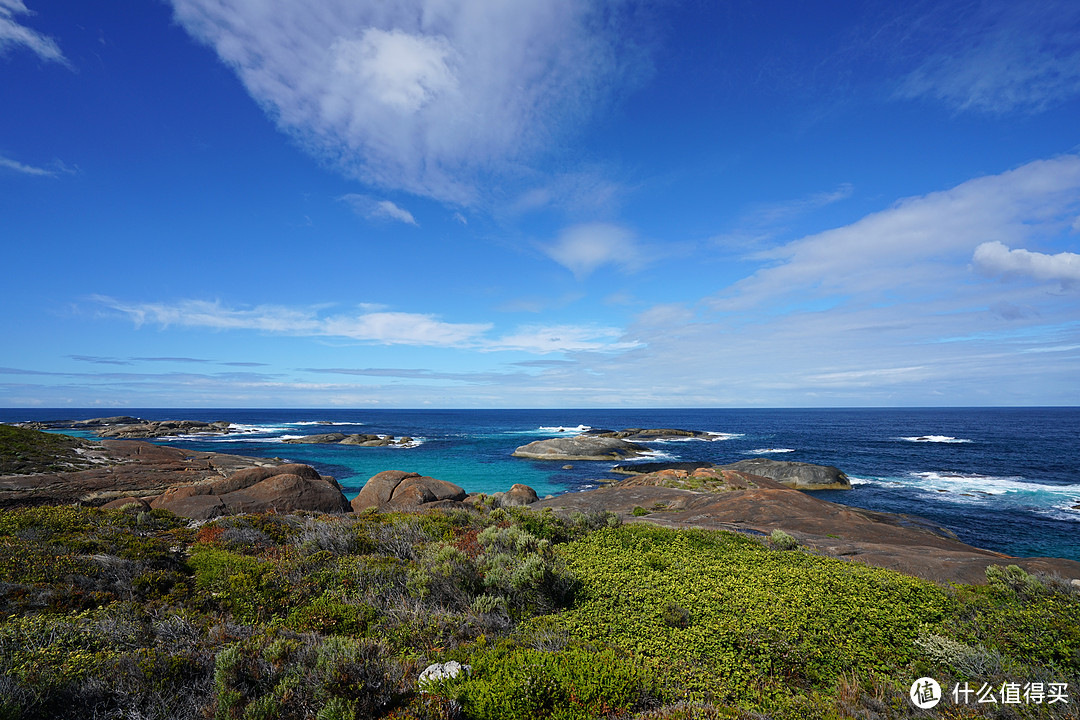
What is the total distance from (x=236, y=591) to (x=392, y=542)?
4113 mm

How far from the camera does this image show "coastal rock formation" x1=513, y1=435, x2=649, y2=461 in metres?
61.7

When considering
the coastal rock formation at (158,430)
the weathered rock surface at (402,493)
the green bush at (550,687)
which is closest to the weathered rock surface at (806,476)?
the weathered rock surface at (402,493)

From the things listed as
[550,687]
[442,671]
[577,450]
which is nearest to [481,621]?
[442,671]

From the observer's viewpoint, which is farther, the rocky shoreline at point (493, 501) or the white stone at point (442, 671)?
the rocky shoreline at point (493, 501)

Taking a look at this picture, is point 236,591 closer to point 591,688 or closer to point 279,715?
point 279,715

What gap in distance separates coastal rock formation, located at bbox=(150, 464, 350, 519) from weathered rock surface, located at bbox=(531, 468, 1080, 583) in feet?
34.9

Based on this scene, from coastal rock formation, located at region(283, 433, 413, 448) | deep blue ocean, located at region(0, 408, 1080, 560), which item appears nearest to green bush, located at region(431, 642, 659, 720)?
deep blue ocean, located at region(0, 408, 1080, 560)

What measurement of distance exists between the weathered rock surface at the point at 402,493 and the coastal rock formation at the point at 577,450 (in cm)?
3770

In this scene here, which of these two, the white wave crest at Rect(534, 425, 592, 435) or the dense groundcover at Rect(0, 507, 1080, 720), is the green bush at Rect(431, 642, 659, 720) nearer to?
the dense groundcover at Rect(0, 507, 1080, 720)

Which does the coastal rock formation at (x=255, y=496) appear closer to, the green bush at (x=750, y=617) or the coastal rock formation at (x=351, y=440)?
the green bush at (x=750, y=617)

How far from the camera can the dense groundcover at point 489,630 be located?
5.30 meters

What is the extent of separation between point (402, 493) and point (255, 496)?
6517 millimetres

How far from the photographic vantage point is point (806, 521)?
2117 centimetres

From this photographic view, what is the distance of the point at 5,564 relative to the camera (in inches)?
339
